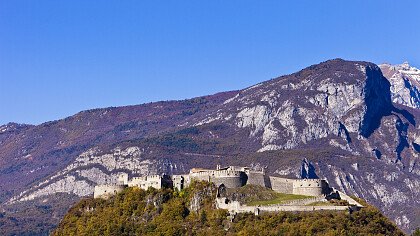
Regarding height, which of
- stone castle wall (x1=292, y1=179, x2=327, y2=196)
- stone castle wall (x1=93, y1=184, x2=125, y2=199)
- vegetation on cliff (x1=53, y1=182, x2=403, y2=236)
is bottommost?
vegetation on cliff (x1=53, y1=182, x2=403, y2=236)

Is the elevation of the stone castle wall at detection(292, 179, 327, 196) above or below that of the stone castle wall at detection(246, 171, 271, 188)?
below

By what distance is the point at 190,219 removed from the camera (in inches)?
5856

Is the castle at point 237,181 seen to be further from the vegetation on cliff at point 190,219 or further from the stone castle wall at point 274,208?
the stone castle wall at point 274,208

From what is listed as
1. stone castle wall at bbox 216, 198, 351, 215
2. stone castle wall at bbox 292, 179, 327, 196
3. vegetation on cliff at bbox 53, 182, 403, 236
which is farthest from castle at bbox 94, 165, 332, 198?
stone castle wall at bbox 216, 198, 351, 215

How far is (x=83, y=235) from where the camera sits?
158m

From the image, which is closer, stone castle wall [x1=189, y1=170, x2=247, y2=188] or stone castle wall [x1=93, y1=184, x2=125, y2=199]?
stone castle wall [x1=189, y1=170, x2=247, y2=188]

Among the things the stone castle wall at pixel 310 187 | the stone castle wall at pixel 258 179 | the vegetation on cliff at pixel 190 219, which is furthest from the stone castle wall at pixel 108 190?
the stone castle wall at pixel 310 187

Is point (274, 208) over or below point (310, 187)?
below

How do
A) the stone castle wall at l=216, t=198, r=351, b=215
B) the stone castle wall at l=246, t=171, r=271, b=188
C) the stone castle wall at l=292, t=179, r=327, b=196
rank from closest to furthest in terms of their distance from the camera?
the stone castle wall at l=216, t=198, r=351, b=215 → the stone castle wall at l=292, t=179, r=327, b=196 → the stone castle wall at l=246, t=171, r=271, b=188

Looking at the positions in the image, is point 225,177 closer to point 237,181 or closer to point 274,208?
point 237,181

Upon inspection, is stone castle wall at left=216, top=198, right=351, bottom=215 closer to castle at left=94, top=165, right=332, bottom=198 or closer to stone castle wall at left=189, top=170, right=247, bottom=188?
stone castle wall at left=189, top=170, right=247, bottom=188

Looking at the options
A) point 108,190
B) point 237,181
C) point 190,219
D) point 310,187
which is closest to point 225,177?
point 237,181

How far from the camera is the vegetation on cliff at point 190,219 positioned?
140 m

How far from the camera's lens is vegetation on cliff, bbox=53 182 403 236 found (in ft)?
459
